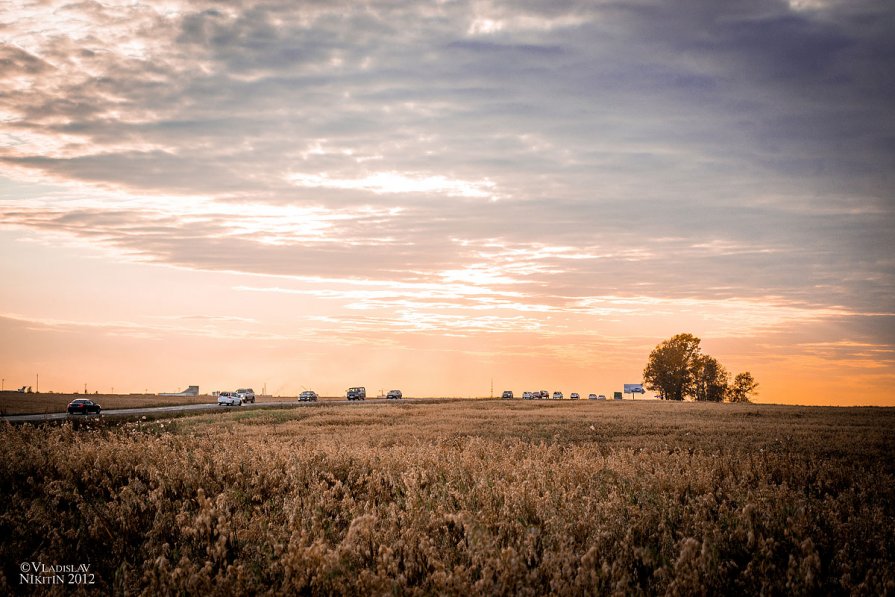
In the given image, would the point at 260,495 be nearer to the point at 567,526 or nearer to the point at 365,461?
the point at 365,461

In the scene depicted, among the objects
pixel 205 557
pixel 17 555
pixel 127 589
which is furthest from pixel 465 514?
pixel 17 555

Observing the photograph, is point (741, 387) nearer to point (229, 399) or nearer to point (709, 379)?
point (709, 379)

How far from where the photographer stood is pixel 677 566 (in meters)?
6.00

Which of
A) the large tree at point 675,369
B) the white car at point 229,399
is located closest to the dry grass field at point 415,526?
the white car at point 229,399

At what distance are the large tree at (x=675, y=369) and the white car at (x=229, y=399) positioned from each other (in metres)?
86.6

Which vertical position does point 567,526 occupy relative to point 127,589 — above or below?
above

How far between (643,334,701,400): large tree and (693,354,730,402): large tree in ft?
3.91

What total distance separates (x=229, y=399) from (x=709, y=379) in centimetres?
10154

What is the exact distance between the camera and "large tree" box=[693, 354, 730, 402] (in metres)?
127

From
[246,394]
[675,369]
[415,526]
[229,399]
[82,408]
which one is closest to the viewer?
[415,526]

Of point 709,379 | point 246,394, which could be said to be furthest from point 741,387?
point 246,394

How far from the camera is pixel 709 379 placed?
13338 centimetres

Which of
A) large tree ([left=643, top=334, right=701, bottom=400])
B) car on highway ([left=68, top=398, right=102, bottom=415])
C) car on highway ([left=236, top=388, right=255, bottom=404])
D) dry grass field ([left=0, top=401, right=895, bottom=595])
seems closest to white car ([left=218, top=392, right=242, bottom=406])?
car on highway ([left=236, top=388, right=255, bottom=404])

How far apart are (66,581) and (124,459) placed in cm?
473
